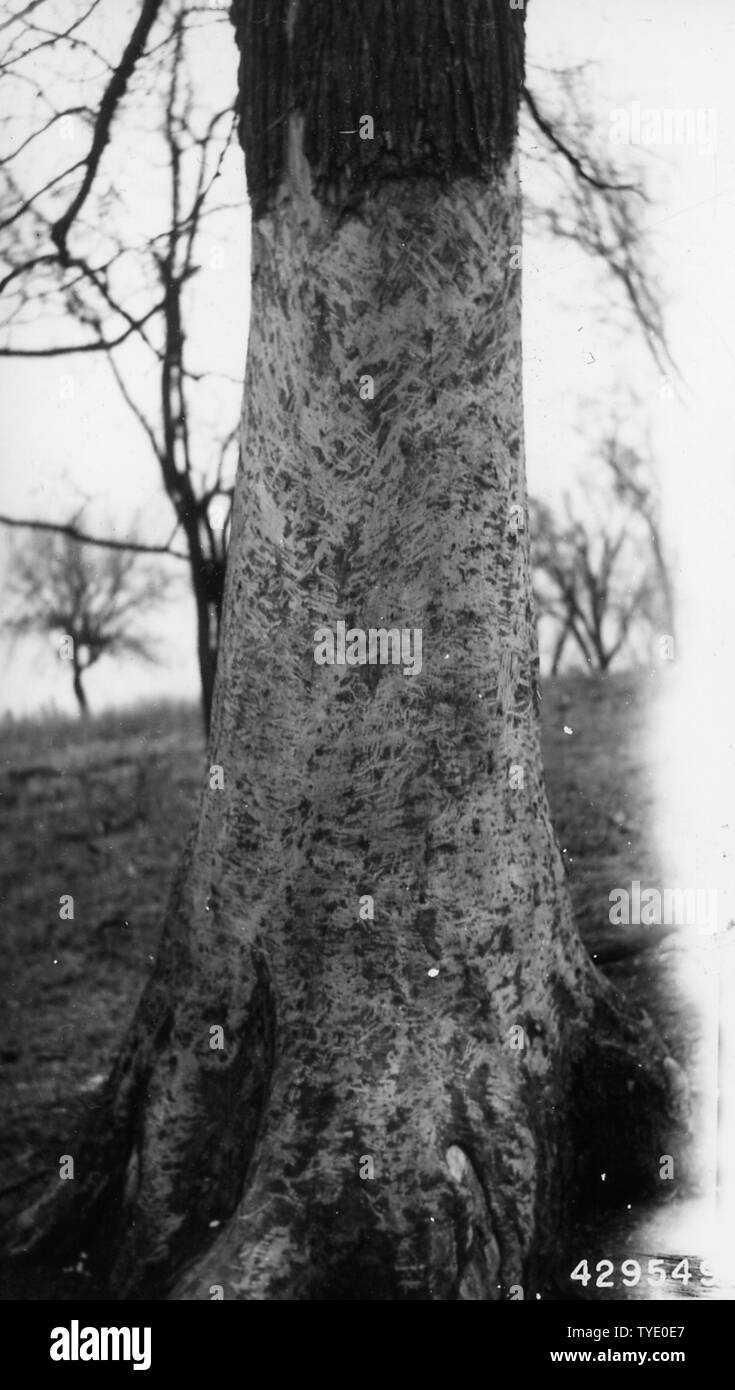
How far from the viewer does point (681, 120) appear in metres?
3.71

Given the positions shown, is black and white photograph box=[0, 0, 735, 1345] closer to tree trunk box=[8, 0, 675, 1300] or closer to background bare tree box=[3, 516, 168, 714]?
tree trunk box=[8, 0, 675, 1300]

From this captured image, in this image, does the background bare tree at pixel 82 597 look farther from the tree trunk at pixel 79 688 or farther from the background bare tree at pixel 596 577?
the background bare tree at pixel 596 577

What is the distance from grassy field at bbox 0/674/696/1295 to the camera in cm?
393

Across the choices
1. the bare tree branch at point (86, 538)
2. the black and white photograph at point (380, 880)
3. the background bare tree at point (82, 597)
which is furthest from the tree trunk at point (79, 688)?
the black and white photograph at point (380, 880)

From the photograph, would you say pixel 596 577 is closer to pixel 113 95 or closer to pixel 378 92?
pixel 378 92

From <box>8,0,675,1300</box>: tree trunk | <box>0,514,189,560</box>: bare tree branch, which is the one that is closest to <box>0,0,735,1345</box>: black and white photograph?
<box>8,0,675,1300</box>: tree trunk

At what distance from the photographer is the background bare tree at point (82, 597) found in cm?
414

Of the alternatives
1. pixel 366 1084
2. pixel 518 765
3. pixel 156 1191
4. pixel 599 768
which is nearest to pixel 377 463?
pixel 518 765

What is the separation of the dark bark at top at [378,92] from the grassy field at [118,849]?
2071 millimetres

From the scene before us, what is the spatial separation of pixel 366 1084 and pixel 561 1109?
545 mm

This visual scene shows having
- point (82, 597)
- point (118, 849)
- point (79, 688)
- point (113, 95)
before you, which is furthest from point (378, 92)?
point (118, 849)

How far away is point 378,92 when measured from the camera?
2.77 meters

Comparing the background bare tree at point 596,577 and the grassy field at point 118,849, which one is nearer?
the grassy field at point 118,849

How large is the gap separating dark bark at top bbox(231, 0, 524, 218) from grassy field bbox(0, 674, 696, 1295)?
81.5 inches
